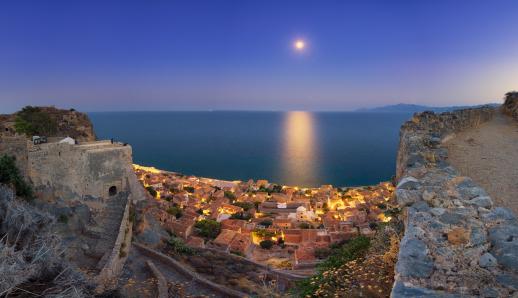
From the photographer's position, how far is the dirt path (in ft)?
16.6

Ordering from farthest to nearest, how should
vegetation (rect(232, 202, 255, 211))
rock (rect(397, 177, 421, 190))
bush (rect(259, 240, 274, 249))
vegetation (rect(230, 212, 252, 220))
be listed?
vegetation (rect(232, 202, 255, 211)) → vegetation (rect(230, 212, 252, 220)) → bush (rect(259, 240, 274, 249)) → rock (rect(397, 177, 421, 190))

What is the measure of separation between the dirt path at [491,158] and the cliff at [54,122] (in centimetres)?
1528

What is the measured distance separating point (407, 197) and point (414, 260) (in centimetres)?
131

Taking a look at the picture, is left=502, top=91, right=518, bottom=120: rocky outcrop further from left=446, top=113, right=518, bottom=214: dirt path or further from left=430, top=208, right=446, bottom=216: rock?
left=430, top=208, right=446, bottom=216: rock

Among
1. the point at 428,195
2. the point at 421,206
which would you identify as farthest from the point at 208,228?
the point at 421,206

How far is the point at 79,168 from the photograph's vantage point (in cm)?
1329

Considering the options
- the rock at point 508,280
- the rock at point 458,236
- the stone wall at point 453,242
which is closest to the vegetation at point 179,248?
the stone wall at point 453,242

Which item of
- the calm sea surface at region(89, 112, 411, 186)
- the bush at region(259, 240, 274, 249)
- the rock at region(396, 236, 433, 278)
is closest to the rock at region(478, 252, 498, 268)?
the rock at region(396, 236, 433, 278)

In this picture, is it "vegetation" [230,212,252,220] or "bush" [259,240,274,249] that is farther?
"vegetation" [230,212,252,220]

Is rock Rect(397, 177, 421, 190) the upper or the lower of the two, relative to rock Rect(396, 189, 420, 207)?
upper

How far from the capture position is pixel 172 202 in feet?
101

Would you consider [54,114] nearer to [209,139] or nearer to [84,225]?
[84,225]

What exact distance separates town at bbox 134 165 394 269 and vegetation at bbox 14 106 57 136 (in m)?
5.91

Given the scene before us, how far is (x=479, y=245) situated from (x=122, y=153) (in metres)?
13.6
